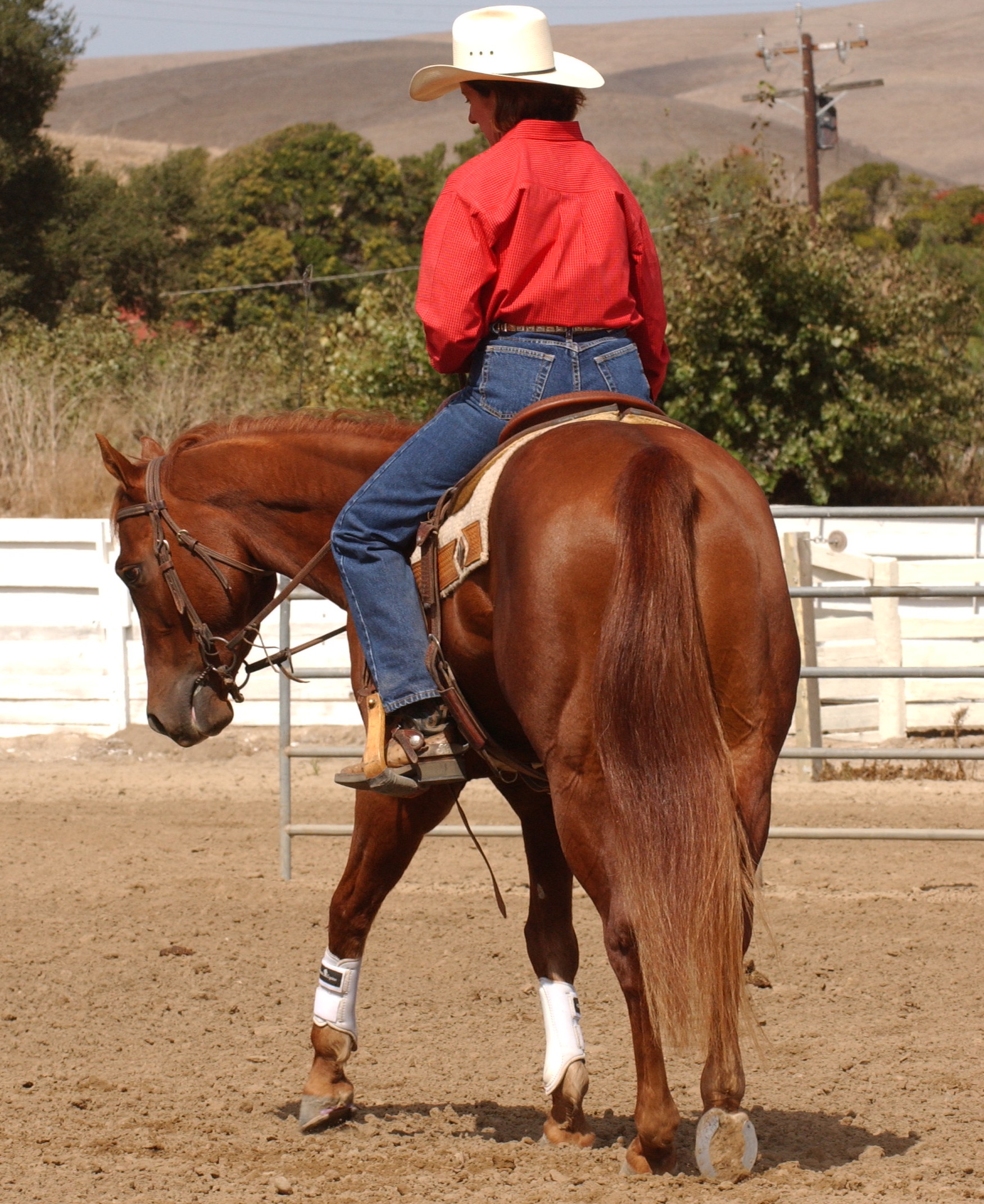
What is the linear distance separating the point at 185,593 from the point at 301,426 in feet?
1.75

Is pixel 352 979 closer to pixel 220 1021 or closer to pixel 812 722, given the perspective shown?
pixel 220 1021

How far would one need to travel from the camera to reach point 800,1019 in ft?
13.8

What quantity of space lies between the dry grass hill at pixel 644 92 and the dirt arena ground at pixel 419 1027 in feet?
223

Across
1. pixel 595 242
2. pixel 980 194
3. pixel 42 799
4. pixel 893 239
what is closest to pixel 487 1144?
pixel 595 242

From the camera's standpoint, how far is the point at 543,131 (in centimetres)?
306

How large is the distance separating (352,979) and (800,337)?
41.4ft

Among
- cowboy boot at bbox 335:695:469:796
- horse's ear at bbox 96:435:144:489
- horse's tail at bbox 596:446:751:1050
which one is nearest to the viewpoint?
horse's tail at bbox 596:446:751:1050

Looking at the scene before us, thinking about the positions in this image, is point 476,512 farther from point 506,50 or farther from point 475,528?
point 506,50

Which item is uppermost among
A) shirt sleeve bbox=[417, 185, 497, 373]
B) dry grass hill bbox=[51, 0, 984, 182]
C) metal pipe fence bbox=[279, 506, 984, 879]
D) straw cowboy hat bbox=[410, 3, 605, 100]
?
dry grass hill bbox=[51, 0, 984, 182]

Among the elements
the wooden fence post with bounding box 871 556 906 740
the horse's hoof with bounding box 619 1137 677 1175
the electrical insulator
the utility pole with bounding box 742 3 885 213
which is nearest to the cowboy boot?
the horse's hoof with bounding box 619 1137 677 1175

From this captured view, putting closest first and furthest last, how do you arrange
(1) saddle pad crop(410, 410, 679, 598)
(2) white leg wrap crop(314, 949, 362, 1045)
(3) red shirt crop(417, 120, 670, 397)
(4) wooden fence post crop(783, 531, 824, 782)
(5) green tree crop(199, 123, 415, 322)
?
1. (1) saddle pad crop(410, 410, 679, 598)
2. (3) red shirt crop(417, 120, 670, 397)
3. (2) white leg wrap crop(314, 949, 362, 1045)
4. (4) wooden fence post crop(783, 531, 824, 782)
5. (5) green tree crop(199, 123, 415, 322)

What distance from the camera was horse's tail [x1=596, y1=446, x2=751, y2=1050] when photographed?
96.3 inches

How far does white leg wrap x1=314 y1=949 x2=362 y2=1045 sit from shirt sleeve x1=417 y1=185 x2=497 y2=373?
5.16 feet

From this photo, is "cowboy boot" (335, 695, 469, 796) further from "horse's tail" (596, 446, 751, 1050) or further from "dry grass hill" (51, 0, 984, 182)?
"dry grass hill" (51, 0, 984, 182)
